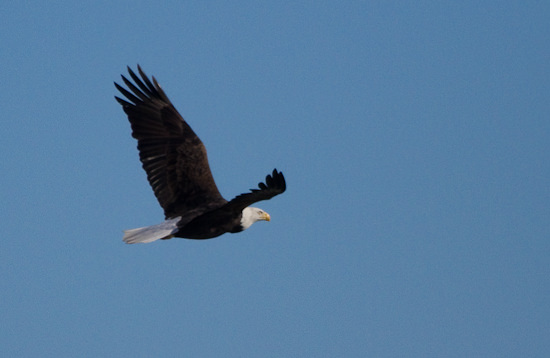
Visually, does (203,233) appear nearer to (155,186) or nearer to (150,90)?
(155,186)

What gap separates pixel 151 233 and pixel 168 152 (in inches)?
58.1

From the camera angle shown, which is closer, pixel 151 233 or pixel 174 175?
pixel 151 233

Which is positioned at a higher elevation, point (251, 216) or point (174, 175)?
point (174, 175)

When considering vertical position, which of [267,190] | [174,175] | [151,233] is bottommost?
[151,233]

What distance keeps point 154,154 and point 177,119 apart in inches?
21.1

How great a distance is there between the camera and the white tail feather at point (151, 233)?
8.14 m

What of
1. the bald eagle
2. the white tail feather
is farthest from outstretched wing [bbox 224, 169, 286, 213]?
the white tail feather

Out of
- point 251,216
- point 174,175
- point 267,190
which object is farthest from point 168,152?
point 267,190

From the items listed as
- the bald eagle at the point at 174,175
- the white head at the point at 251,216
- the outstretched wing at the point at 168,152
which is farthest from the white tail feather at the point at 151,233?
the white head at the point at 251,216

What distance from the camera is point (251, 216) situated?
356 inches

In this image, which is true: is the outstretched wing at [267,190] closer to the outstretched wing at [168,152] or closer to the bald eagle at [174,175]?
the bald eagle at [174,175]

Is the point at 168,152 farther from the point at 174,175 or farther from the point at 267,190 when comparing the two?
the point at 267,190

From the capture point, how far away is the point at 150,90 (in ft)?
32.0

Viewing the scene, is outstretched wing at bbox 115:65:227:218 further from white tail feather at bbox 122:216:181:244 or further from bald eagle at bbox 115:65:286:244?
white tail feather at bbox 122:216:181:244
